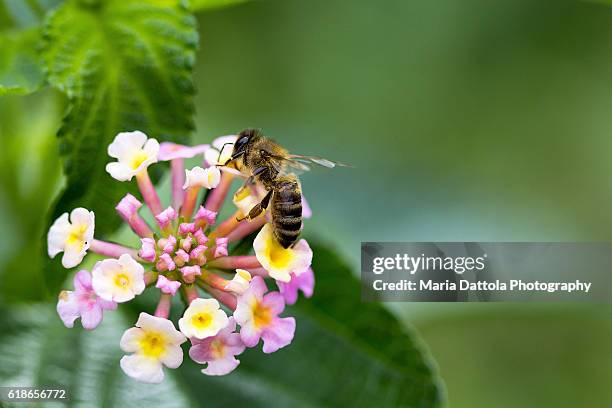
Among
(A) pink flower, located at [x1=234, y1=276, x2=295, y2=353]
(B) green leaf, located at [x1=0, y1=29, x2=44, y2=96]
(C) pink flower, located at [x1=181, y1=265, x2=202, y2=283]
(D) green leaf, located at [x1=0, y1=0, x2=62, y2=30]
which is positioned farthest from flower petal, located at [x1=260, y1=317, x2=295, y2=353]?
(D) green leaf, located at [x1=0, y1=0, x2=62, y2=30]

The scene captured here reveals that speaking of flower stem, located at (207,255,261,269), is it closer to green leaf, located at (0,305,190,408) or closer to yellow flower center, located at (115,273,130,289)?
yellow flower center, located at (115,273,130,289)

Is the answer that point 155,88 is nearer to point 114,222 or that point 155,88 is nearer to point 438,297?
point 114,222

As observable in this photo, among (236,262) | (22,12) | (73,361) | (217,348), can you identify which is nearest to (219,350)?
(217,348)

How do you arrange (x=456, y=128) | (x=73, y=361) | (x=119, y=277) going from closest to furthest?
(x=119, y=277) < (x=73, y=361) < (x=456, y=128)

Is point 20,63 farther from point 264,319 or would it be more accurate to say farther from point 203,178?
point 264,319

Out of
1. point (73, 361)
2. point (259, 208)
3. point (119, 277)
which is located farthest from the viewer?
point (73, 361)

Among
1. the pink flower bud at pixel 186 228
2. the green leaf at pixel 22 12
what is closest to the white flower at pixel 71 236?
the pink flower bud at pixel 186 228
